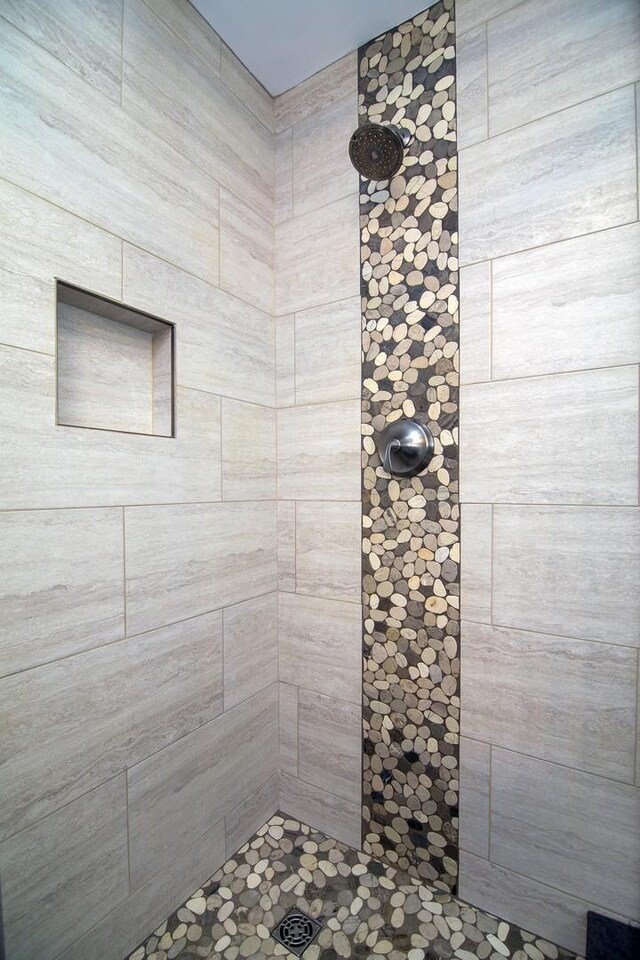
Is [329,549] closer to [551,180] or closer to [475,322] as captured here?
[475,322]

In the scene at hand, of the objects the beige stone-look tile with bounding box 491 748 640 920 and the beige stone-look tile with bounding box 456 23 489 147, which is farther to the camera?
the beige stone-look tile with bounding box 456 23 489 147

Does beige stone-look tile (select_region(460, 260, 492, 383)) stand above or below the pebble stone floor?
above

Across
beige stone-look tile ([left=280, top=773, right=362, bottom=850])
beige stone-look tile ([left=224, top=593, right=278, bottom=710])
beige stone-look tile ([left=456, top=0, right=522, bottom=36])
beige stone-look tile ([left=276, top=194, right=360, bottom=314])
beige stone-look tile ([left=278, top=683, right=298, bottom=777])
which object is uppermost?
beige stone-look tile ([left=456, top=0, right=522, bottom=36])

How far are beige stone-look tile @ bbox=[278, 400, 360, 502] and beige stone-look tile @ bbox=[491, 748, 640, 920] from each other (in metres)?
0.85

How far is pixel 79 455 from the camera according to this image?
97 centimetres

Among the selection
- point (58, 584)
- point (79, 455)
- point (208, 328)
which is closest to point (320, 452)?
point (208, 328)

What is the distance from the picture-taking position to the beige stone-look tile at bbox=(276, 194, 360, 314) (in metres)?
1.40

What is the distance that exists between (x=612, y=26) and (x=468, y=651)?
153cm

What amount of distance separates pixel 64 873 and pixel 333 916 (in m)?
0.69

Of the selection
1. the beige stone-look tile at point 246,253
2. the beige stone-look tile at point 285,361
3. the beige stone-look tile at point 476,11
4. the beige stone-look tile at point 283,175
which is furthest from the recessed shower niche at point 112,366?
the beige stone-look tile at point 476,11

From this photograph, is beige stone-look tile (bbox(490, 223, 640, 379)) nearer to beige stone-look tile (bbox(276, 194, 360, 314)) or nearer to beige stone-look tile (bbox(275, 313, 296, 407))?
beige stone-look tile (bbox(276, 194, 360, 314))

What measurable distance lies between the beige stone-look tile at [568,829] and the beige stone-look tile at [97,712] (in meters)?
0.83

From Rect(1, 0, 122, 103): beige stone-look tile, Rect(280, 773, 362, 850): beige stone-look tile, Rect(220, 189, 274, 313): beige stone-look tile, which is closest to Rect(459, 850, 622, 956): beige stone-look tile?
Rect(280, 773, 362, 850): beige stone-look tile

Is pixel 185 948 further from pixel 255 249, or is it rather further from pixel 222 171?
pixel 222 171
